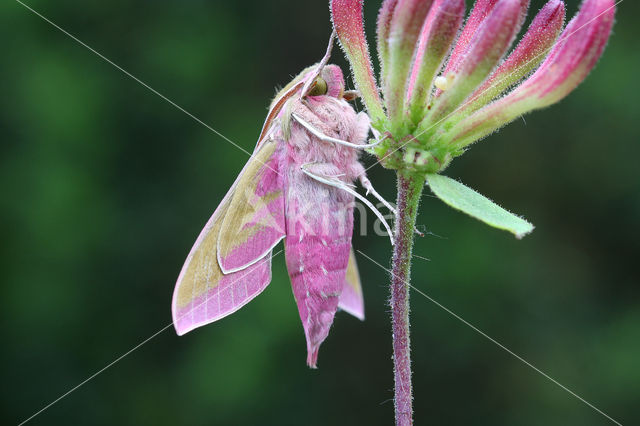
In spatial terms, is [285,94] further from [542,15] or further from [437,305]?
[437,305]

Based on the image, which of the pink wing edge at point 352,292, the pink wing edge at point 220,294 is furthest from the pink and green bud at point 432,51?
the pink wing edge at point 352,292

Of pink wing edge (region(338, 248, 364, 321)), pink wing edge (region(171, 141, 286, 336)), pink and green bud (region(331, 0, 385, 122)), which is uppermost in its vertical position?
pink and green bud (region(331, 0, 385, 122))

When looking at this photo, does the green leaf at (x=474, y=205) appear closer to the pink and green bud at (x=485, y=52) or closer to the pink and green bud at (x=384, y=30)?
the pink and green bud at (x=485, y=52)

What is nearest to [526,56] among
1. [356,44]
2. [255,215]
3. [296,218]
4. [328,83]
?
[356,44]

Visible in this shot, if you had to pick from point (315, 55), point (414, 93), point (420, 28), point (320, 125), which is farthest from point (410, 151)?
point (315, 55)

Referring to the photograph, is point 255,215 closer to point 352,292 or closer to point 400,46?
point 352,292

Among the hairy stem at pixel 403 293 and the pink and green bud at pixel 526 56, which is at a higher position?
the pink and green bud at pixel 526 56

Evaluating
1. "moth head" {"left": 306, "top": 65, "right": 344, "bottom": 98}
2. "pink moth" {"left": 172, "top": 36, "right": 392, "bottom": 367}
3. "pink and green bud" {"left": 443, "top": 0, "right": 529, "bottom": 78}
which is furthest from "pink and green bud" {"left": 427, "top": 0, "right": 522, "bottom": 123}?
"moth head" {"left": 306, "top": 65, "right": 344, "bottom": 98}

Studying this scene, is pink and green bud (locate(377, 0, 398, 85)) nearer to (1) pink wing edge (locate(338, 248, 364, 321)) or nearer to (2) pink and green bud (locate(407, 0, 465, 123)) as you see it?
(2) pink and green bud (locate(407, 0, 465, 123))
